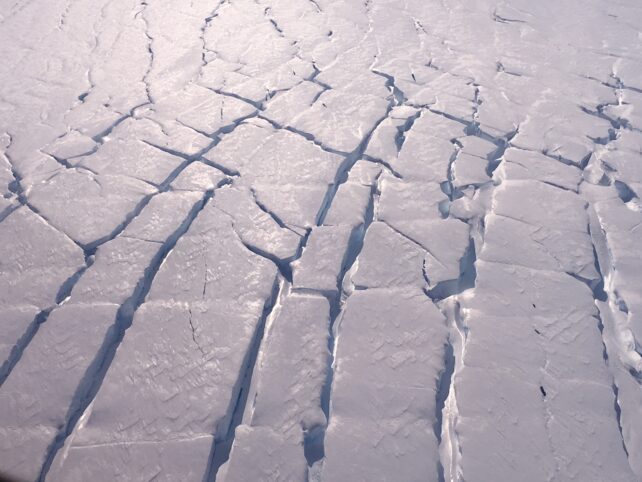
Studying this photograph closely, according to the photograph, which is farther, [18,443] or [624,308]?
[624,308]

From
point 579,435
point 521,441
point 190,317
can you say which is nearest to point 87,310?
point 190,317

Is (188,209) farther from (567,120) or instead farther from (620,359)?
(567,120)

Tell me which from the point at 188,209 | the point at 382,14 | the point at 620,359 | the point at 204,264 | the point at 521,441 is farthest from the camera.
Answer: the point at 382,14

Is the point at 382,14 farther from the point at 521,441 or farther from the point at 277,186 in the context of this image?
the point at 521,441

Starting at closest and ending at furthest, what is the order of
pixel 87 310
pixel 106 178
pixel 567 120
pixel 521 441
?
1. pixel 521 441
2. pixel 87 310
3. pixel 106 178
4. pixel 567 120

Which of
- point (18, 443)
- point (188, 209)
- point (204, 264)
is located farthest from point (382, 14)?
point (18, 443)

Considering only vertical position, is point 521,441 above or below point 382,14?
below
